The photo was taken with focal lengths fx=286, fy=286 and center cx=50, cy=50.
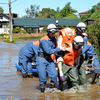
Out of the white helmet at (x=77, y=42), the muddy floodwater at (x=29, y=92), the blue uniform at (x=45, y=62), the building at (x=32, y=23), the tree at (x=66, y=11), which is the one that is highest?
the tree at (x=66, y=11)

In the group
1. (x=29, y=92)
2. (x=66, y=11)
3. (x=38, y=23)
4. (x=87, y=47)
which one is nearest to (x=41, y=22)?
(x=38, y=23)

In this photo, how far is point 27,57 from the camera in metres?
10.3

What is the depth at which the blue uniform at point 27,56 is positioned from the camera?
991 cm

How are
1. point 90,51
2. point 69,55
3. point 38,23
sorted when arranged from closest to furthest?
point 69,55
point 90,51
point 38,23

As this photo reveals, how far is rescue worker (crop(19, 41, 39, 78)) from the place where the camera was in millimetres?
9873

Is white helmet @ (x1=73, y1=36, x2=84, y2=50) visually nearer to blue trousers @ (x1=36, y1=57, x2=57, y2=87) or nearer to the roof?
blue trousers @ (x1=36, y1=57, x2=57, y2=87)

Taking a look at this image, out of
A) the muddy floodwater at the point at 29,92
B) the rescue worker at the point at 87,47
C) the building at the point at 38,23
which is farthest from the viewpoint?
the building at the point at 38,23

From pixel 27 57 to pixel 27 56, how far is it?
0.33ft

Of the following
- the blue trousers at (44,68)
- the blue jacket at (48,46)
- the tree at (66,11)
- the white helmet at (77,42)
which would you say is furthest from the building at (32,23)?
the white helmet at (77,42)

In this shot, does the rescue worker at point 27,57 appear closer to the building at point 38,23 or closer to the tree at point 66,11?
the building at point 38,23

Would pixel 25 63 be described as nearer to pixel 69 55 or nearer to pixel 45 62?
pixel 45 62

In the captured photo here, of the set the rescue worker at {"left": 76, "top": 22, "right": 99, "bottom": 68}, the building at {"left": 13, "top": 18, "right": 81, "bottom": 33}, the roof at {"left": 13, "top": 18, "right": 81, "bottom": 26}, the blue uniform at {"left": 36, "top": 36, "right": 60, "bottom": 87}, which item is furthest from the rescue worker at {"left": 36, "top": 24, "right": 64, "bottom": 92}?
the roof at {"left": 13, "top": 18, "right": 81, "bottom": 26}

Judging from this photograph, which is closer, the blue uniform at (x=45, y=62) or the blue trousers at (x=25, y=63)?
the blue uniform at (x=45, y=62)

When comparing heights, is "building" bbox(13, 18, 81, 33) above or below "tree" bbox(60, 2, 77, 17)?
below
